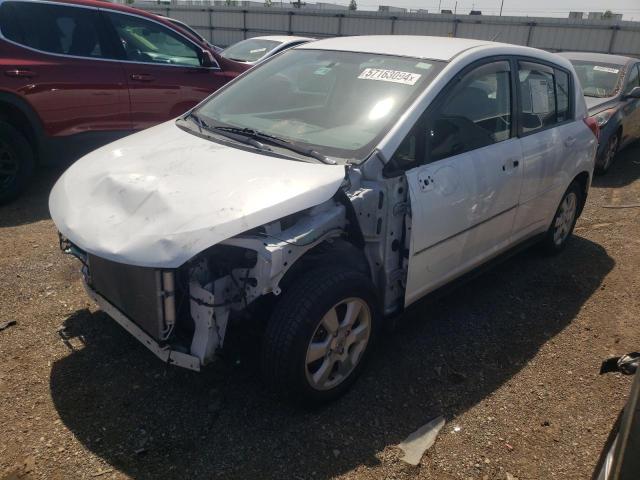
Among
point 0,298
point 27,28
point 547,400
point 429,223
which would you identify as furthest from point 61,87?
point 547,400

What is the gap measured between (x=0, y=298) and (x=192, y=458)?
2.03 metres

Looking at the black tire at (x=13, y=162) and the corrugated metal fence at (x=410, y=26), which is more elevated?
the corrugated metal fence at (x=410, y=26)

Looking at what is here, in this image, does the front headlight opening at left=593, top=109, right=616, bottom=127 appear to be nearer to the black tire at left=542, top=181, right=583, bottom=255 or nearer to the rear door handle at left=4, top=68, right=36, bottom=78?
the black tire at left=542, top=181, right=583, bottom=255

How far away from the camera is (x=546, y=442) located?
2.68 m

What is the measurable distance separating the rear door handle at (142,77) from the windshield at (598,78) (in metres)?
6.25

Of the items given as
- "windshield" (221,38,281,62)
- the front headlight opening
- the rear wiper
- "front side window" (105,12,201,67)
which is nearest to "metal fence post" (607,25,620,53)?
the front headlight opening

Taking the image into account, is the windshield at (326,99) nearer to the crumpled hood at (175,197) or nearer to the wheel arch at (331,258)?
the crumpled hood at (175,197)

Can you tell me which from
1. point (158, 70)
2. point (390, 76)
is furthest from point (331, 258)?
point (158, 70)

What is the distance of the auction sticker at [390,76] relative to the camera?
3.09 meters

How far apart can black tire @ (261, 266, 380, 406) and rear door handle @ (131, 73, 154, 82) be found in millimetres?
4143

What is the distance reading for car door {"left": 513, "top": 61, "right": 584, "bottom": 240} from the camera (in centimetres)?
377

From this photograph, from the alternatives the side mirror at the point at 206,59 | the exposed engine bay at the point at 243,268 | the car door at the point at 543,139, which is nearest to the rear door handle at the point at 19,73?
the side mirror at the point at 206,59

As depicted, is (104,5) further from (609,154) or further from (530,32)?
(530,32)

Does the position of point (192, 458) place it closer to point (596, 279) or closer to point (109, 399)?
point (109, 399)
